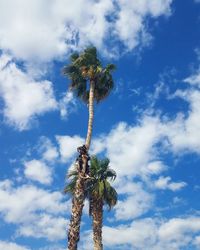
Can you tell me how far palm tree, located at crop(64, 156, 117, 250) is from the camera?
4416 cm

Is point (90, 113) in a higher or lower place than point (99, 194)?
higher

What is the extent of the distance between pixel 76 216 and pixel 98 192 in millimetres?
8206

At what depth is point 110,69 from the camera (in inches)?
1870

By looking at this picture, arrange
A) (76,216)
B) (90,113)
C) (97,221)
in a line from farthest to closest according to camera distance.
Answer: (97,221) → (90,113) → (76,216)

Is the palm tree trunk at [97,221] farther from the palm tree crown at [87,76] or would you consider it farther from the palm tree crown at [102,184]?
the palm tree crown at [87,76]

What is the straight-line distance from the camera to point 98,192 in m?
44.7

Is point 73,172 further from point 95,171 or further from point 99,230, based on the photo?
point 99,230

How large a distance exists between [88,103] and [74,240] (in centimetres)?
1459

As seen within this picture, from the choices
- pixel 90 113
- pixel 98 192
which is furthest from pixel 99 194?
pixel 90 113

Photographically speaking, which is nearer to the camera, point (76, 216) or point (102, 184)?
point (76, 216)

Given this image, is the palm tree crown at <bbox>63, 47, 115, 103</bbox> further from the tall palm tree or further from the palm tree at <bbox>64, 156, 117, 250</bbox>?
the palm tree at <bbox>64, 156, 117, 250</bbox>

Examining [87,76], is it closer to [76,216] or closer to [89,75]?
[89,75]

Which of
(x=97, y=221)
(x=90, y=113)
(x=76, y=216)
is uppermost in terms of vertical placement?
(x=90, y=113)

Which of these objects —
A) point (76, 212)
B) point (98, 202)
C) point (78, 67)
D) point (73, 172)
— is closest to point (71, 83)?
point (78, 67)
